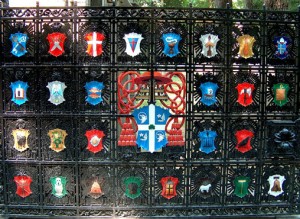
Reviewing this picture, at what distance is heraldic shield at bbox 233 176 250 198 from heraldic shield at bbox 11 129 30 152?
2932mm

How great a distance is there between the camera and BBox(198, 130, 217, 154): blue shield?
4473 mm

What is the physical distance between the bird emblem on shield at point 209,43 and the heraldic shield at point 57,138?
86.5 inches

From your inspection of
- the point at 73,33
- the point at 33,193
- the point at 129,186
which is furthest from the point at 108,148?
the point at 73,33

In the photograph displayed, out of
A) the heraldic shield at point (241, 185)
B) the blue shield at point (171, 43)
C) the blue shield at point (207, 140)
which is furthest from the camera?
the heraldic shield at point (241, 185)

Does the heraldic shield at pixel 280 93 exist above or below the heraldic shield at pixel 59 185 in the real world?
above

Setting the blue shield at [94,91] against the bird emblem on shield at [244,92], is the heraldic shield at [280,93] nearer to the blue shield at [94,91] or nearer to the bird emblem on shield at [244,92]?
the bird emblem on shield at [244,92]

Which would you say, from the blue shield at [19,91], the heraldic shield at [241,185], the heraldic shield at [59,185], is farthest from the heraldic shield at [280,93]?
the blue shield at [19,91]

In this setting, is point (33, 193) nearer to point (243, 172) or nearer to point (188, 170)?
point (188, 170)

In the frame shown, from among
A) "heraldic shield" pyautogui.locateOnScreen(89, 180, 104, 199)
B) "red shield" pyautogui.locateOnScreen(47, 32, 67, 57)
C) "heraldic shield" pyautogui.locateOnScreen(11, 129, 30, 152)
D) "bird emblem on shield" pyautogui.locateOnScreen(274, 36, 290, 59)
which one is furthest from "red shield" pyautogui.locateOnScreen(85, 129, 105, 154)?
"bird emblem on shield" pyautogui.locateOnScreen(274, 36, 290, 59)

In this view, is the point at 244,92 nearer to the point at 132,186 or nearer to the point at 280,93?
the point at 280,93

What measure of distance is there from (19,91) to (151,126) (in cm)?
184

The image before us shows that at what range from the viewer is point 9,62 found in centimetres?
447

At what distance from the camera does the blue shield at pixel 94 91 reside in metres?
4.41

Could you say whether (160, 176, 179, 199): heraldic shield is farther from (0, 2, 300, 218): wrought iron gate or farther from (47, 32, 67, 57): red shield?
(47, 32, 67, 57): red shield
